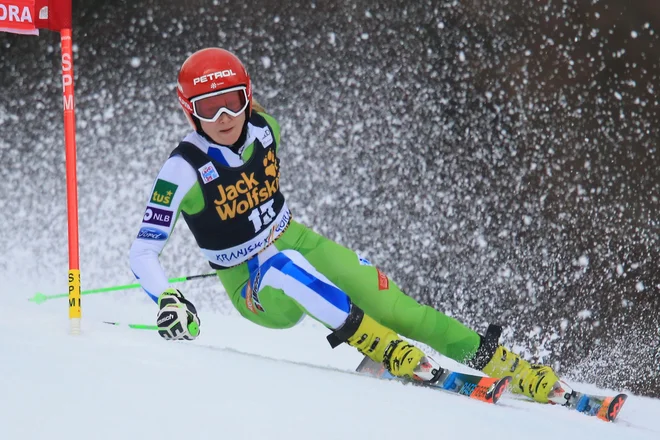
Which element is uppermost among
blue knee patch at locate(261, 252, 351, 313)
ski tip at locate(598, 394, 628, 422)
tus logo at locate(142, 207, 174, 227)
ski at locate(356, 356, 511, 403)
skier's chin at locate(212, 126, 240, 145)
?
skier's chin at locate(212, 126, 240, 145)

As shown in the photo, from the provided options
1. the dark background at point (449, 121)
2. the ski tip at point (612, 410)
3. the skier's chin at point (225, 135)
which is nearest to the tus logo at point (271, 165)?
the skier's chin at point (225, 135)

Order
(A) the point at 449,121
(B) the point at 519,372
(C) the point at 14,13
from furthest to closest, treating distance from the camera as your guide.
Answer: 1. (A) the point at 449,121
2. (C) the point at 14,13
3. (B) the point at 519,372

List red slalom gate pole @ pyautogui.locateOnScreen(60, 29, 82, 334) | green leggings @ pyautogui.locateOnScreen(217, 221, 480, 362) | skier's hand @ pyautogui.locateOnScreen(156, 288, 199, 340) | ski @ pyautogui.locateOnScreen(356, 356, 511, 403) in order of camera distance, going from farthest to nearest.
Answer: red slalom gate pole @ pyautogui.locateOnScreen(60, 29, 82, 334), green leggings @ pyautogui.locateOnScreen(217, 221, 480, 362), ski @ pyautogui.locateOnScreen(356, 356, 511, 403), skier's hand @ pyautogui.locateOnScreen(156, 288, 199, 340)

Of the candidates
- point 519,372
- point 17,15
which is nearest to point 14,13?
point 17,15

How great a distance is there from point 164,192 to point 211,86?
406mm

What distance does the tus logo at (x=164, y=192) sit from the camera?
9.05ft

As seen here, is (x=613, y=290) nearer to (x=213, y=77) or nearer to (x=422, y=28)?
(x=422, y=28)

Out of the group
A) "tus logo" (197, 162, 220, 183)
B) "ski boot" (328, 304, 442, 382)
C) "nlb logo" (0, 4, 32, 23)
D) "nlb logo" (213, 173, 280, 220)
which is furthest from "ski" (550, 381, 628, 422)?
"nlb logo" (0, 4, 32, 23)

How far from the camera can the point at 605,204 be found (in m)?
7.82

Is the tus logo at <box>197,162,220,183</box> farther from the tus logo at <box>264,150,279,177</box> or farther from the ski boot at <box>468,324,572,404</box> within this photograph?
the ski boot at <box>468,324,572,404</box>

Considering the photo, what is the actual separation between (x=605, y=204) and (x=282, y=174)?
3313mm

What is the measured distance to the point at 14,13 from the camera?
3.43 m

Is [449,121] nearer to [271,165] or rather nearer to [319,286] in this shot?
[271,165]

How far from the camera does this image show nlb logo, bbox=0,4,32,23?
3.42 meters
